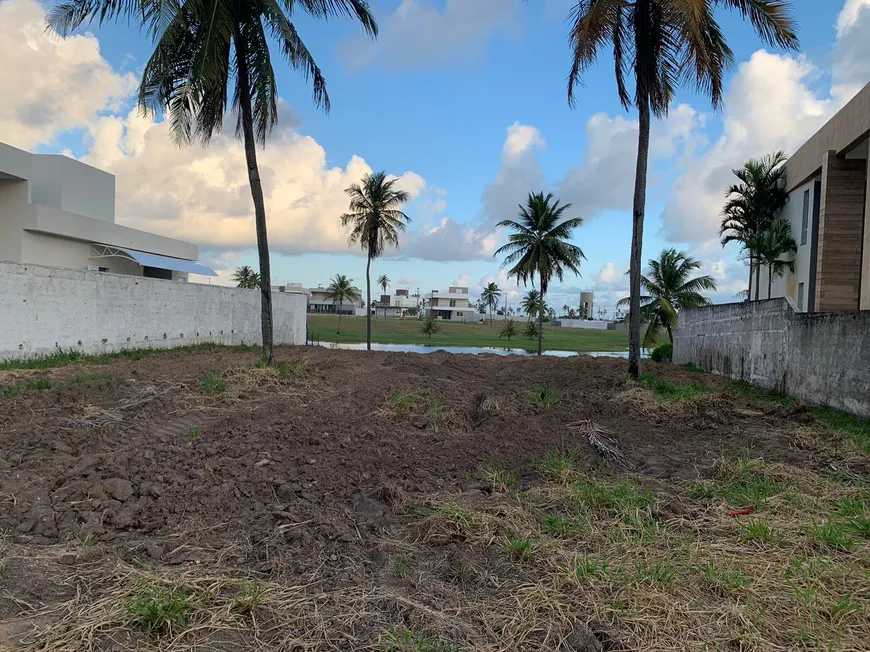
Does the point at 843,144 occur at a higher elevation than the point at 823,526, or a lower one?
higher

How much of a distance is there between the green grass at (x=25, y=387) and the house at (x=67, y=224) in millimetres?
10729

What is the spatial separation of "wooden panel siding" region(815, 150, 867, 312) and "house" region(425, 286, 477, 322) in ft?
287

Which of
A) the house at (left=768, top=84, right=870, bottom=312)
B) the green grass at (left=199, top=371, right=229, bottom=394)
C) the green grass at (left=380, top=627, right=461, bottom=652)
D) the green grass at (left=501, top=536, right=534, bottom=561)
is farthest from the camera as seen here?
the house at (left=768, top=84, right=870, bottom=312)

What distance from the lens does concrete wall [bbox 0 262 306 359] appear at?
42.4 feet

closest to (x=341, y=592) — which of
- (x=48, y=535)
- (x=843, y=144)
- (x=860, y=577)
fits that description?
(x=48, y=535)

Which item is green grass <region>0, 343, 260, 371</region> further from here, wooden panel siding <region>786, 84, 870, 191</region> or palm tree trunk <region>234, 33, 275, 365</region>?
wooden panel siding <region>786, 84, 870, 191</region>

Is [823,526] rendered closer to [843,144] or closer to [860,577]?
[860,577]

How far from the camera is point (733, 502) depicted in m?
4.97

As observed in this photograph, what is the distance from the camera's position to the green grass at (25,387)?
8.66m

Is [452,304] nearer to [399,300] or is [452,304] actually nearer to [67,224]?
[399,300]

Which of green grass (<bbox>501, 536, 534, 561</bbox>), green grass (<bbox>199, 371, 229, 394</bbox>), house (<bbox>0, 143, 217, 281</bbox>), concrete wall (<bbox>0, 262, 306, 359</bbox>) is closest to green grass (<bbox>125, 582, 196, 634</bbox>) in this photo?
green grass (<bbox>501, 536, 534, 561</bbox>)

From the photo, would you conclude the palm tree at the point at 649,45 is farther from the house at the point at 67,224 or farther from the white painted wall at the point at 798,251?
the house at the point at 67,224

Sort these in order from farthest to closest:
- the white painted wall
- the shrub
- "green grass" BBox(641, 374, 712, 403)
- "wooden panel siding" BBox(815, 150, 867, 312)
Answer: the shrub, the white painted wall, "wooden panel siding" BBox(815, 150, 867, 312), "green grass" BBox(641, 374, 712, 403)

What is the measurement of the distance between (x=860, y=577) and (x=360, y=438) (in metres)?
5.04
